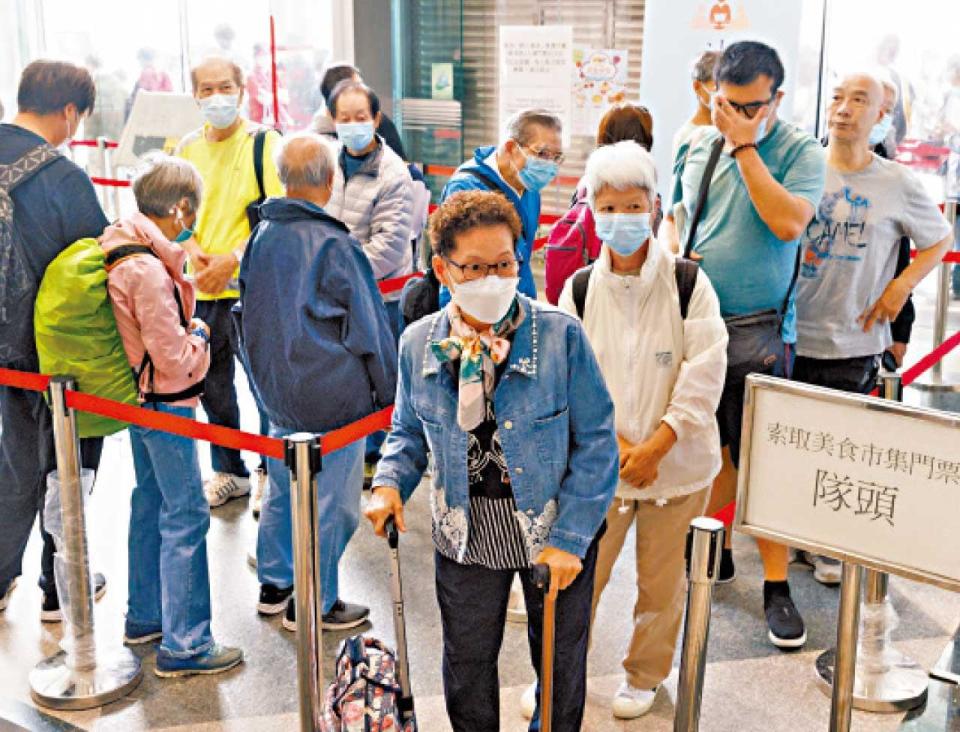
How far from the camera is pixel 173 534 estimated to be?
3.68 m

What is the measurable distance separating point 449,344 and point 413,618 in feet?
5.93

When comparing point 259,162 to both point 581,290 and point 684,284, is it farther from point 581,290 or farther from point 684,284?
point 684,284

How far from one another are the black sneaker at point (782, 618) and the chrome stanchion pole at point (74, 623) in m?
2.08

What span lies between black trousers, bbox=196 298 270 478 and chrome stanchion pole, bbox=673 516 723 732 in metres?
2.55

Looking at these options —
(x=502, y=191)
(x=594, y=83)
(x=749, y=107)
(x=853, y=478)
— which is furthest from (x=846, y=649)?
(x=594, y=83)

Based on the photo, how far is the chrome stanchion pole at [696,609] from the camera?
8.25 feet

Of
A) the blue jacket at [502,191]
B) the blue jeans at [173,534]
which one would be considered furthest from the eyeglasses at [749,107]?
the blue jeans at [173,534]

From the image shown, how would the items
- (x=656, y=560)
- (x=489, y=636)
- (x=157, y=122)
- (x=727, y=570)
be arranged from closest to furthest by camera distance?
1. (x=489, y=636)
2. (x=656, y=560)
3. (x=727, y=570)
4. (x=157, y=122)

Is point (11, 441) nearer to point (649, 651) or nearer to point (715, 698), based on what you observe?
point (649, 651)

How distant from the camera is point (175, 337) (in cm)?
349

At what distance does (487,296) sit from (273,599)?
2.06 metres

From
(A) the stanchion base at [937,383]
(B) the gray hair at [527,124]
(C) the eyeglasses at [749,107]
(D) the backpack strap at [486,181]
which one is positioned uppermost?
(C) the eyeglasses at [749,107]

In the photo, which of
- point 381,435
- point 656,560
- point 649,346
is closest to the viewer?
point 649,346

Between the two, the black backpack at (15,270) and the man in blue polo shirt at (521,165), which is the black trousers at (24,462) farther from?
the man in blue polo shirt at (521,165)
